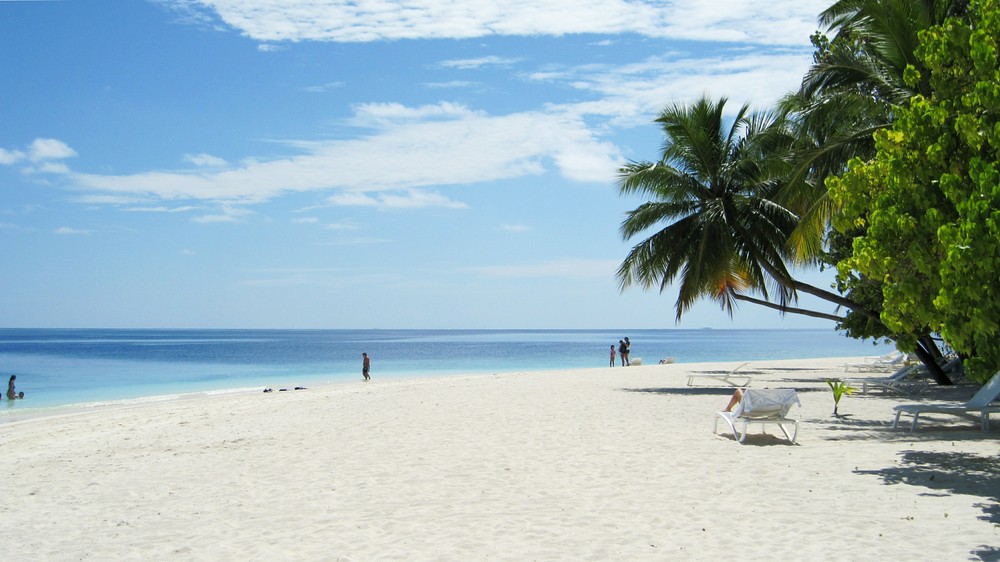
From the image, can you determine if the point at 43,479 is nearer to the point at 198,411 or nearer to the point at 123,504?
the point at 123,504

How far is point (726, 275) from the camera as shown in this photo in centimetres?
1984

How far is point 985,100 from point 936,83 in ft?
5.45

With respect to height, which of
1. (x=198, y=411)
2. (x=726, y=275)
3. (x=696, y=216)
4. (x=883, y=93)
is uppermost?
(x=883, y=93)

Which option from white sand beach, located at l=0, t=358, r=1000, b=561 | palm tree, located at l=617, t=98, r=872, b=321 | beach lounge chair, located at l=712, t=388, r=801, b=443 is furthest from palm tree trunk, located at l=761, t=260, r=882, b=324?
beach lounge chair, located at l=712, t=388, r=801, b=443

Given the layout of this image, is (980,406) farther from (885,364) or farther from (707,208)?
(885,364)

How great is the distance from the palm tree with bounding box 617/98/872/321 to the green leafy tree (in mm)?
11100

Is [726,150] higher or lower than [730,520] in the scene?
higher

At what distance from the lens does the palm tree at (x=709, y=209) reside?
63.5 ft

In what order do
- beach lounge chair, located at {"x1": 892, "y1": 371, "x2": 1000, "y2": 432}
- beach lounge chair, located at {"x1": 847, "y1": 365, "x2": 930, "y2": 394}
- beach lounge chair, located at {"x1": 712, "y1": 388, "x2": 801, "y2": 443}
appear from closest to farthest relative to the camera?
1. beach lounge chair, located at {"x1": 712, "y1": 388, "x2": 801, "y2": 443}
2. beach lounge chair, located at {"x1": 892, "y1": 371, "x2": 1000, "y2": 432}
3. beach lounge chair, located at {"x1": 847, "y1": 365, "x2": 930, "y2": 394}

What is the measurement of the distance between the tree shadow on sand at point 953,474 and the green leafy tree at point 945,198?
3.44 ft

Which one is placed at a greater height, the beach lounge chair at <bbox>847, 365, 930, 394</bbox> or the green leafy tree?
the green leafy tree

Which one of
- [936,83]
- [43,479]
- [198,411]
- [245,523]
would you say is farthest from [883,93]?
[198,411]

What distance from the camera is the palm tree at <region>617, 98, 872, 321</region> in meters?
19.3

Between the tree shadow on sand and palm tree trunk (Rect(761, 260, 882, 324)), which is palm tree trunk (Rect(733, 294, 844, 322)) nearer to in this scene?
palm tree trunk (Rect(761, 260, 882, 324))
